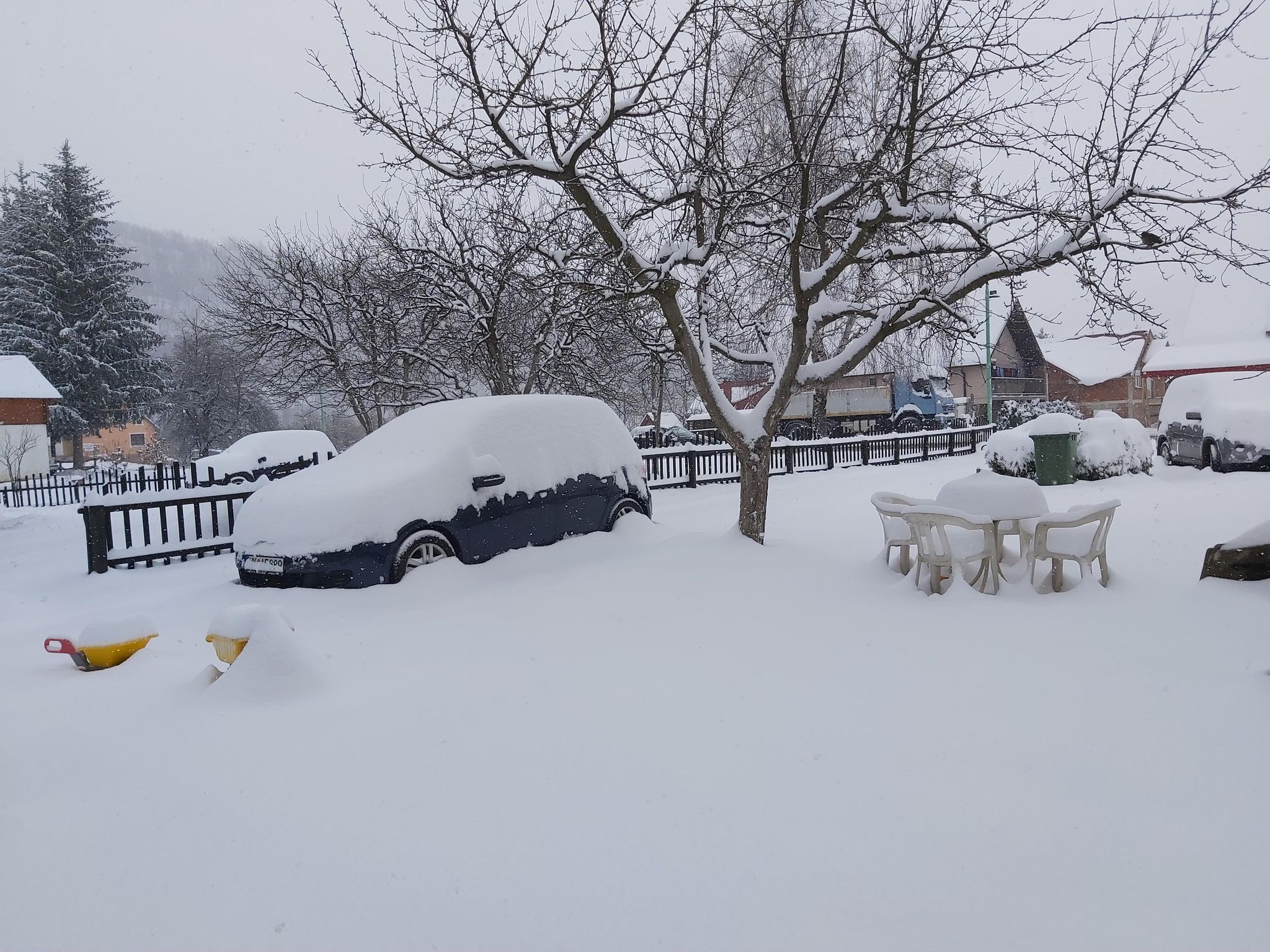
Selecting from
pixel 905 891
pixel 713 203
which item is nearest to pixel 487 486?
pixel 713 203

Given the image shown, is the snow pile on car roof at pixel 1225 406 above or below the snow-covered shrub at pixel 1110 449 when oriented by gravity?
above

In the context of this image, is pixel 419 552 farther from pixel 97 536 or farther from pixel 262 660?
pixel 97 536

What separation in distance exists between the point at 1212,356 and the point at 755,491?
106 ft

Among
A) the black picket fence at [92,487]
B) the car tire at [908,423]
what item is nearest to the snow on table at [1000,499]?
the black picket fence at [92,487]

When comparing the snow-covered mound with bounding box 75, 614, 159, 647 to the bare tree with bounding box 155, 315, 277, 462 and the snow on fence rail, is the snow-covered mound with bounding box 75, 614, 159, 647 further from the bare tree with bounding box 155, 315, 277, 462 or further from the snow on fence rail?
the bare tree with bounding box 155, 315, 277, 462

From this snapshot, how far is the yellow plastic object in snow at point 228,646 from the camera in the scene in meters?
4.11

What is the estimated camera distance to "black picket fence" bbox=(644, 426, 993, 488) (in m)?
14.9

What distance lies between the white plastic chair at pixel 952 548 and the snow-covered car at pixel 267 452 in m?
14.0

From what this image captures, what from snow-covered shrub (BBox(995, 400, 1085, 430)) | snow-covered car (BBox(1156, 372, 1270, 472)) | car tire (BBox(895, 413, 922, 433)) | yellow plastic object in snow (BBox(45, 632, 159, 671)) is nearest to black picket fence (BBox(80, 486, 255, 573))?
yellow plastic object in snow (BBox(45, 632, 159, 671))

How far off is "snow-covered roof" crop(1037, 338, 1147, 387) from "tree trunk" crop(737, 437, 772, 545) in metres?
47.2

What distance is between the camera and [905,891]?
93.7 inches

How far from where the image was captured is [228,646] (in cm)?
414

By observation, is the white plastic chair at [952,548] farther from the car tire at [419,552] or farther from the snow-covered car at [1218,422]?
the snow-covered car at [1218,422]

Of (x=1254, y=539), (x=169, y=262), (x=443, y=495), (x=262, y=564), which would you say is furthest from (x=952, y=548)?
(x=169, y=262)
